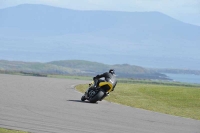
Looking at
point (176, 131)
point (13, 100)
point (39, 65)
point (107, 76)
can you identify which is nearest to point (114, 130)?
point (176, 131)

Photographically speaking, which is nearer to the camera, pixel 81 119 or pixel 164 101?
pixel 81 119

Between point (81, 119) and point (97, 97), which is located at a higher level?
point (97, 97)

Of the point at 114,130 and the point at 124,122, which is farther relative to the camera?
the point at 124,122

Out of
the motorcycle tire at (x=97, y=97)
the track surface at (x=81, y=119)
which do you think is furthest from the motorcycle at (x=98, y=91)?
the track surface at (x=81, y=119)

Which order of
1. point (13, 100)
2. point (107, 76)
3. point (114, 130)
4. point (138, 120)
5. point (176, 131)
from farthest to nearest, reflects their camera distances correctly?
point (107, 76)
point (13, 100)
point (138, 120)
point (176, 131)
point (114, 130)

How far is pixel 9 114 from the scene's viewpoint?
20.3m

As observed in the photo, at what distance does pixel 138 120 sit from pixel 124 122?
119cm

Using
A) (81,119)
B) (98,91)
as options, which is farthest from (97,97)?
(81,119)

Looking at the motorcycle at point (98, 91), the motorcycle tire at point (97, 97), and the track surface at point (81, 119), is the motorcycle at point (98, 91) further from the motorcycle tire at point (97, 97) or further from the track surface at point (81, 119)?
the track surface at point (81, 119)

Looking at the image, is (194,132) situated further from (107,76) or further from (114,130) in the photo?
(107,76)

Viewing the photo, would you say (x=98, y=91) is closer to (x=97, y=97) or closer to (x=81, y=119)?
(x=97, y=97)

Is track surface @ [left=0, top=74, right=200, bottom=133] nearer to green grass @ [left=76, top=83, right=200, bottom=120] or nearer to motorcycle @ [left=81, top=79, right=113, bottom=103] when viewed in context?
motorcycle @ [left=81, top=79, right=113, bottom=103]

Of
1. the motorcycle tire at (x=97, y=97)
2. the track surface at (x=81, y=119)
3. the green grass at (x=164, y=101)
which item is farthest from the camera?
the green grass at (x=164, y=101)

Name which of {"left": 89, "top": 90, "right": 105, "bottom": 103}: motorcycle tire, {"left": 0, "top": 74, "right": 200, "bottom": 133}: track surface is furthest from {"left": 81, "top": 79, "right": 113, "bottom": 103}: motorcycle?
{"left": 0, "top": 74, "right": 200, "bottom": 133}: track surface
